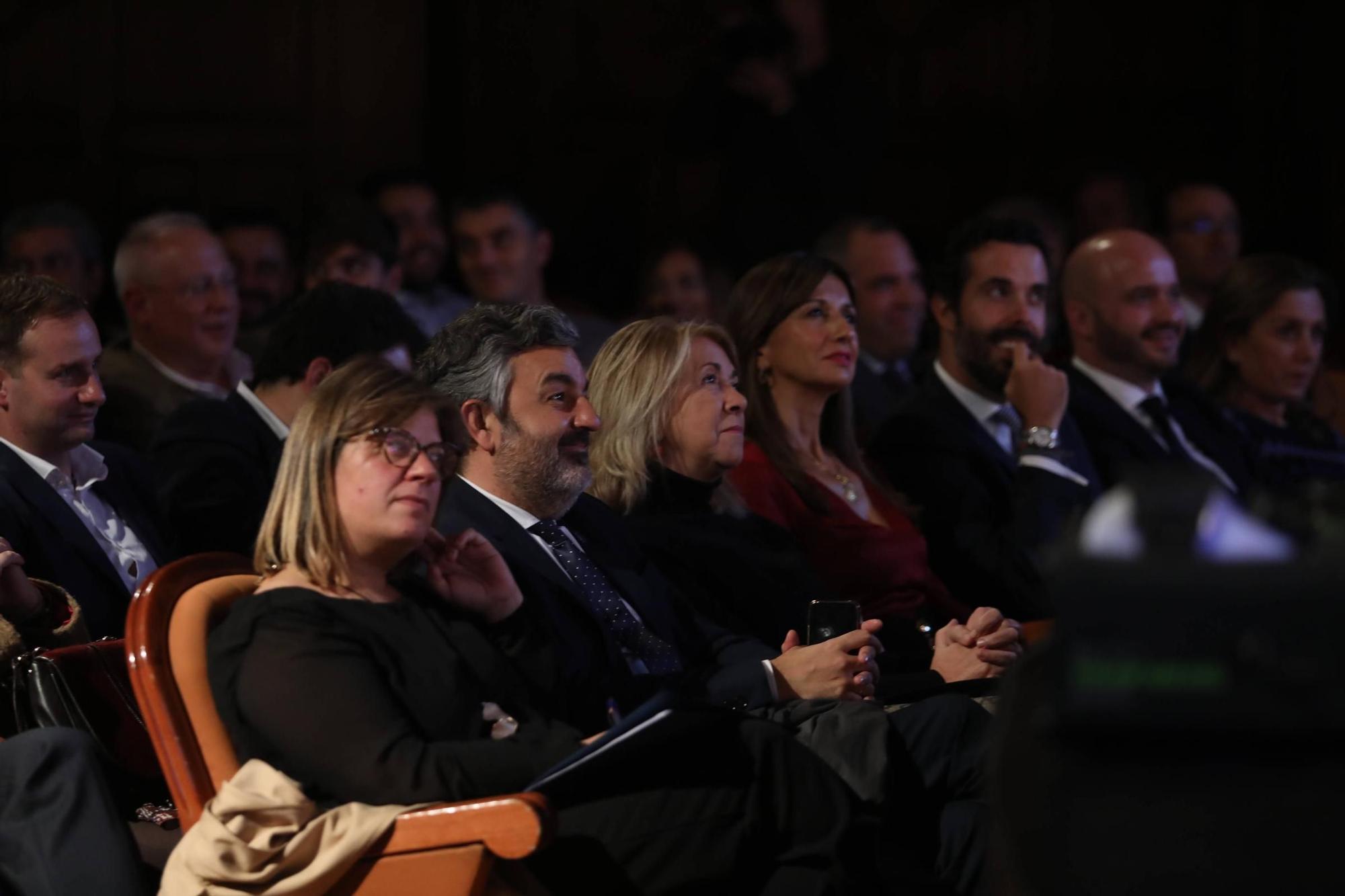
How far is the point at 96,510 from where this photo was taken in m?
3.64

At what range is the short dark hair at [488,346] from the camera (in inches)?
131

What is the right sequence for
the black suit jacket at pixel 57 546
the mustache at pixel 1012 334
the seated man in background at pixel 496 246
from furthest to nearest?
1. the seated man in background at pixel 496 246
2. the mustache at pixel 1012 334
3. the black suit jacket at pixel 57 546

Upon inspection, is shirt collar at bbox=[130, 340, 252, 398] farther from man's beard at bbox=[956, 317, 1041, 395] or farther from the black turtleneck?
man's beard at bbox=[956, 317, 1041, 395]

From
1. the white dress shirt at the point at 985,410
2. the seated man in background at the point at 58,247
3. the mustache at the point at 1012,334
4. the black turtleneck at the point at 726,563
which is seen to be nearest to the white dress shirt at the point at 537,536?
the black turtleneck at the point at 726,563

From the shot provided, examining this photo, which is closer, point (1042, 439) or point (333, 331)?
point (333, 331)

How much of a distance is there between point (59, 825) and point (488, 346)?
105 cm

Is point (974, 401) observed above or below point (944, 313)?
below

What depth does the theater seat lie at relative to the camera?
2.40 meters

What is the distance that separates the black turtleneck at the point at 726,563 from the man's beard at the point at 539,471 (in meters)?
0.31

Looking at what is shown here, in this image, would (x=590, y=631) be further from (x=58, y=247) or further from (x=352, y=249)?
(x=58, y=247)

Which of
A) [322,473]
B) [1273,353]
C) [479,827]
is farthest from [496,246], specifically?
[479,827]

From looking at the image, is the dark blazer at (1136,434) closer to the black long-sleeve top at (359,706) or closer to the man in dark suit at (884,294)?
the man in dark suit at (884,294)

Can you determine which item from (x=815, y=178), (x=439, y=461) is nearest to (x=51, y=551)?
(x=439, y=461)

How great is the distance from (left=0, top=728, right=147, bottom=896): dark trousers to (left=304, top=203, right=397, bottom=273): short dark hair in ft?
8.94
